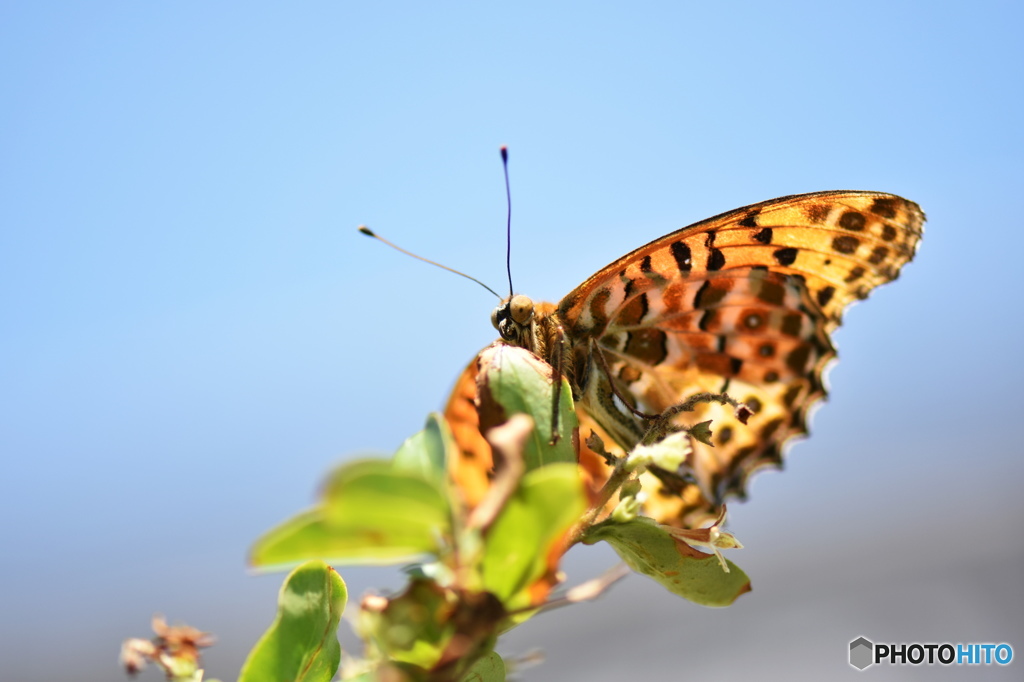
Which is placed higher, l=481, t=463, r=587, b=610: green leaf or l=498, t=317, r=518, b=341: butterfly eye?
l=498, t=317, r=518, b=341: butterfly eye

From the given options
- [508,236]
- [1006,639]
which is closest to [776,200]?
[508,236]

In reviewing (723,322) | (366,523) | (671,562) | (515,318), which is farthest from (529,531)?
(723,322)

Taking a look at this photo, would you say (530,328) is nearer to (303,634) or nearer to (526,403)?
(526,403)

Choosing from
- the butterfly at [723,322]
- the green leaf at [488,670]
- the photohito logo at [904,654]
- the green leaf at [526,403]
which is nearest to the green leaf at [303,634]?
the green leaf at [488,670]

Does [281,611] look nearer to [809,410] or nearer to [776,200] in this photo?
[776,200]

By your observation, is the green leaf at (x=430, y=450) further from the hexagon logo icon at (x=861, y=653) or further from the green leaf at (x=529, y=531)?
the hexagon logo icon at (x=861, y=653)

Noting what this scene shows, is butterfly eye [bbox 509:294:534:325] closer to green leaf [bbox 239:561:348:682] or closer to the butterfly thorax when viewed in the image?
the butterfly thorax

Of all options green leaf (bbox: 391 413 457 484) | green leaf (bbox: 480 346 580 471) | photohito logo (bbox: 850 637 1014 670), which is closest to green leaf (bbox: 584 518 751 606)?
green leaf (bbox: 480 346 580 471)
